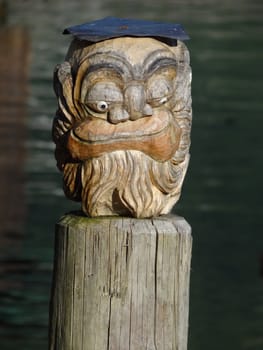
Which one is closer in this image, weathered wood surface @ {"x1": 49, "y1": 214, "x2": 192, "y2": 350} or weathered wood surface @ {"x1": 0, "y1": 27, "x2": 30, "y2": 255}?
weathered wood surface @ {"x1": 49, "y1": 214, "x2": 192, "y2": 350}

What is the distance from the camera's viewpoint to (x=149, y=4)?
28781 mm

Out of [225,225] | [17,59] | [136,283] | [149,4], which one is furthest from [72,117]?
[149,4]

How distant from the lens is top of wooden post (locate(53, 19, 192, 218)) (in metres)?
4.38

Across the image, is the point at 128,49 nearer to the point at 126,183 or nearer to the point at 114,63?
the point at 114,63

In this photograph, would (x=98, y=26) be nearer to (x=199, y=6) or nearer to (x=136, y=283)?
(x=136, y=283)

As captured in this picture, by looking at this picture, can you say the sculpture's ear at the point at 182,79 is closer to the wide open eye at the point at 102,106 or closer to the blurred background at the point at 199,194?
the wide open eye at the point at 102,106

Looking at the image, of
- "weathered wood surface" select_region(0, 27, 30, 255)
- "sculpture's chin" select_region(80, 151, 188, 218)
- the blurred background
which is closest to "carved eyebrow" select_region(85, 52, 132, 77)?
"sculpture's chin" select_region(80, 151, 188, 218)

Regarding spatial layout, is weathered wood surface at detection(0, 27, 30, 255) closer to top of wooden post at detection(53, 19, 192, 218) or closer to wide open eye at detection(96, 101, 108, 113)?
top of wooden post at detection(53, 19, 192, 218)

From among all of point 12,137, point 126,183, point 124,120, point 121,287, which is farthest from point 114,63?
point 12,137

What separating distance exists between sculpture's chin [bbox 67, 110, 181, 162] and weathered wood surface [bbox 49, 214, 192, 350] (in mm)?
252

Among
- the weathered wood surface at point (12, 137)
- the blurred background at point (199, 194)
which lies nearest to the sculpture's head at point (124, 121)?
the blurred background at point (199, 194)

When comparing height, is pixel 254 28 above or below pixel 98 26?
below

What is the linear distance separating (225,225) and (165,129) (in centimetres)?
736

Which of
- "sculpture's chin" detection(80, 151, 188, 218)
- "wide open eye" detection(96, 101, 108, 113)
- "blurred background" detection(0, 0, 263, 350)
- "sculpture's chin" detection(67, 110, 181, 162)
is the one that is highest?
"wide open eye" detection(96, 101, 108, 113)
